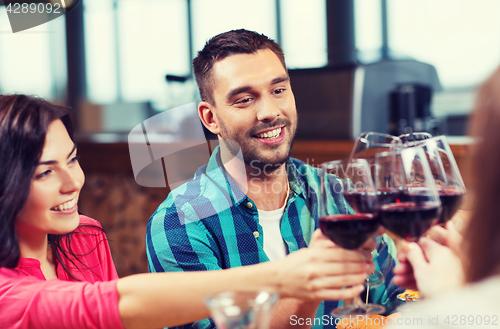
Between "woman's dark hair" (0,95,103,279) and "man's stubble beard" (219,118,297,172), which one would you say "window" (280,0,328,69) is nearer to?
"man's stubble beard" (219,118,297,172)

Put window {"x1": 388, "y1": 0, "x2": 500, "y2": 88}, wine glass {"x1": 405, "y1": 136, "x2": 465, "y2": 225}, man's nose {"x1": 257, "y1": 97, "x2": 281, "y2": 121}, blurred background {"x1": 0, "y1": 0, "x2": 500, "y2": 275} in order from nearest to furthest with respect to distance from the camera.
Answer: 1. wine glass {"x1": 405, "y1": 136, "x2": 465, "y2": 225}
2. man's nose {"x1": 257, "y1": 97, "x2": 281, "y2": 121}
3. blurred background {"x1": 0, "y1": 0, "x2": 500, "y2": 275}
4. window {"x1": 388, "y1": 0, "x2": 500, "y2": 88}

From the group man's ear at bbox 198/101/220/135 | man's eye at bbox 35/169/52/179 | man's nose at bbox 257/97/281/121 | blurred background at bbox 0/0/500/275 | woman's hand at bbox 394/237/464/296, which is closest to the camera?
woman's hand at bbox 394/237/464/296

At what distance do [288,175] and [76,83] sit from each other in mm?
5701

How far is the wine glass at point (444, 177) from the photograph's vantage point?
0.85 metres

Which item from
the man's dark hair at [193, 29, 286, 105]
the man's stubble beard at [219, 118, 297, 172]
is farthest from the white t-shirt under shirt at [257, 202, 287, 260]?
the man's dark hair at [193, 29, 286, 105]

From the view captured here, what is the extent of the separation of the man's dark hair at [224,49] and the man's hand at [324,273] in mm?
898

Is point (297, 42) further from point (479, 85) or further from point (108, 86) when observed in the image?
point (479, 85)

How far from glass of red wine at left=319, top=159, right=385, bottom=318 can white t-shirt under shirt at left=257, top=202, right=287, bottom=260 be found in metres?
0.59

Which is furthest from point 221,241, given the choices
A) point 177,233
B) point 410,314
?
point 410,314

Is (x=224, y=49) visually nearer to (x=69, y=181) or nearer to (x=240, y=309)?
(x=69, y=181)

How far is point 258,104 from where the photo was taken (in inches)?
58.7

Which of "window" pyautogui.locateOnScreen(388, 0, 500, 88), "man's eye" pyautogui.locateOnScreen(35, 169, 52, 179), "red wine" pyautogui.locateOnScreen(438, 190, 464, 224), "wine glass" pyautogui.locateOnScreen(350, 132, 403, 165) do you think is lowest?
"red wine" pyautogui.locateOnScreen(438, 190, 464, 224)

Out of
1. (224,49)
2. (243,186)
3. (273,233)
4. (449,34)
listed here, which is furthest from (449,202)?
(449,34)

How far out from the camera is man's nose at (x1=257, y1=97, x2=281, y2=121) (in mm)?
1480
